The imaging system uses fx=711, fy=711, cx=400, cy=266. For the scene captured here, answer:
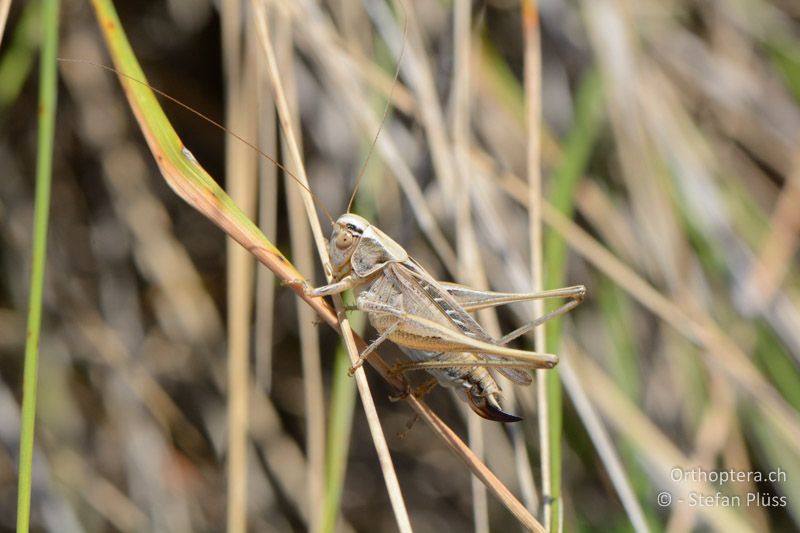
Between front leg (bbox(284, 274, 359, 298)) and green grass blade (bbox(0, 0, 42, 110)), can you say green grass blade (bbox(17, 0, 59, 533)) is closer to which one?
front leg (bbox(284, 274, 359, 298))

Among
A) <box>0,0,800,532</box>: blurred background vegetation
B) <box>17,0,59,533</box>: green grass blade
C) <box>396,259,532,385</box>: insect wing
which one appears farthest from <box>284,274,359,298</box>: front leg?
<box>17,0,59,533</box>: green grass blade

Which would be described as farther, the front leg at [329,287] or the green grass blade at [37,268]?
the front leg at [329,287]

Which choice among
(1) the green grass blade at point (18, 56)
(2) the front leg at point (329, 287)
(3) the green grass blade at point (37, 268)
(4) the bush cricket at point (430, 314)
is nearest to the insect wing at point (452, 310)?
(4) the bush cricket at point (430, 314)

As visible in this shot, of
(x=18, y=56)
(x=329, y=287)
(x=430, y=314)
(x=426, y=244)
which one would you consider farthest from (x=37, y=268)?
(x=426, y=244)

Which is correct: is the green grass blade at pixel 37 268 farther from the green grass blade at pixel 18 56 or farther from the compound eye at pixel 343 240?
the green grass blade at pixel 18 56

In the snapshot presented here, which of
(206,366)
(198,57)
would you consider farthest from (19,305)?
(198,57)

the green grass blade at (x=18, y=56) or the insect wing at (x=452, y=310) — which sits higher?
the green grass blade at (x=18, y=56)
